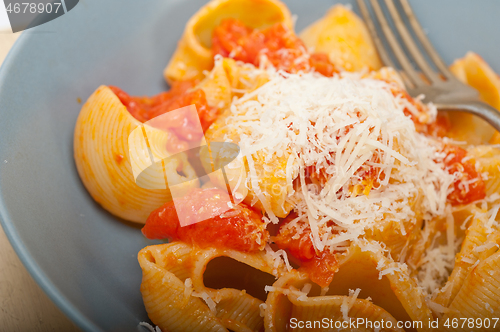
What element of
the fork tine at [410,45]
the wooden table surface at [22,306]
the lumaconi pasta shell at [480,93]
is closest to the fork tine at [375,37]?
the fork tine at [410,45]

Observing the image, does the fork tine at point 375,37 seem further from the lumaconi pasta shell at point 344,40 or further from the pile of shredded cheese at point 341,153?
the pile of shredded cheese at point 341,153

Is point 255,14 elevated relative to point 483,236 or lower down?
elevated

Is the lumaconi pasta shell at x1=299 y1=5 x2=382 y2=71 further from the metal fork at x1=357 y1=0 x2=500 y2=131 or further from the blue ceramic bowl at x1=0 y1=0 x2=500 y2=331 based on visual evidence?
the blue ceramic bowl at x1=0 y1=0 x2=500 y2=331

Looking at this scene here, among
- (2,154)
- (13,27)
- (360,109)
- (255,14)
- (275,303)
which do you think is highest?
(13,27)

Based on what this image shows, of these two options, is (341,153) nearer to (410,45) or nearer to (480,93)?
(410,45)

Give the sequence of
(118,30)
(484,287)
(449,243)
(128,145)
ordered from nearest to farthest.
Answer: (484,287) → (128,145) → (449,243) → (118,30)

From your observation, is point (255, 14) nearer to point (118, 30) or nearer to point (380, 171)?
point (118, 30)

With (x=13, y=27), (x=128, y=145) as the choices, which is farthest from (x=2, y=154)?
(x=13, y=27)

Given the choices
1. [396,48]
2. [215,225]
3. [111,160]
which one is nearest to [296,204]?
[215,225]
